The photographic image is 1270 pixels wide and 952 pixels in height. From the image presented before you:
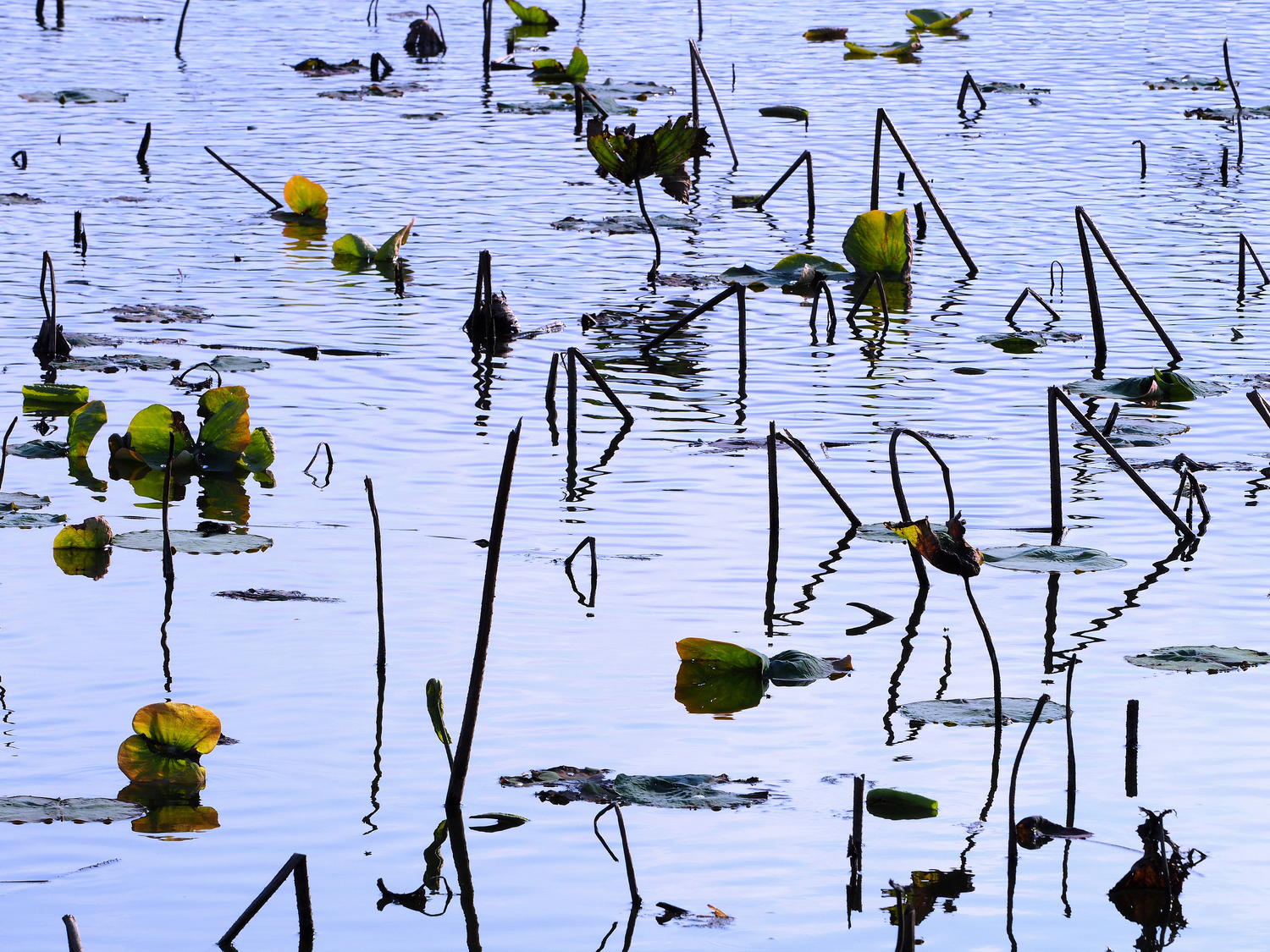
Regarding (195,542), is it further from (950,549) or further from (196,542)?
(950,549)

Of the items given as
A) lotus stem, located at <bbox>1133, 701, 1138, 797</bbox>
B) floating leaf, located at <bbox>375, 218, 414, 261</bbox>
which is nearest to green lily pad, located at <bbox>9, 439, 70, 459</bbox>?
floating leaf, located at <bbox>375, 218, 414, 261</bbox>

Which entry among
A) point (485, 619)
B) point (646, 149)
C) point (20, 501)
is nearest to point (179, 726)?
point (485, 619)

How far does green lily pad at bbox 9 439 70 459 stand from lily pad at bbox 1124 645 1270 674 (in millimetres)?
3786

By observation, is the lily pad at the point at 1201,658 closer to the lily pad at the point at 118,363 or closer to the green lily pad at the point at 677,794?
the green lily pad at the point at 677,794

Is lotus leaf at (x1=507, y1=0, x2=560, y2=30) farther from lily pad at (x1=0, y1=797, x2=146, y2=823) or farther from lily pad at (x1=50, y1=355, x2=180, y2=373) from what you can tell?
lily pad at (x1=0, y1=797, x2=146, y2=823)

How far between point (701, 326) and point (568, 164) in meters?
4.06

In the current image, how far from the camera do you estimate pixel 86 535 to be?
5.64 meters

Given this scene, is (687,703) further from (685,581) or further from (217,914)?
(217,914)

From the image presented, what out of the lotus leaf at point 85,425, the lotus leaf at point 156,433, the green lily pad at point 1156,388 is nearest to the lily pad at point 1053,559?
the green lily pad at point 1156,388

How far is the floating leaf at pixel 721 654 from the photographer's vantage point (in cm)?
471

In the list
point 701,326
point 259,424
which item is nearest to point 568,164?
point 701,326

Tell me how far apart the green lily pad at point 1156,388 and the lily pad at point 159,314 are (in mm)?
3898

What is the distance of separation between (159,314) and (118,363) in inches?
30.7

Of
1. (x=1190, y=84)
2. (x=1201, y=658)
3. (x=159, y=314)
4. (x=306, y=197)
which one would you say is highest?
(x=1190, y=84)
